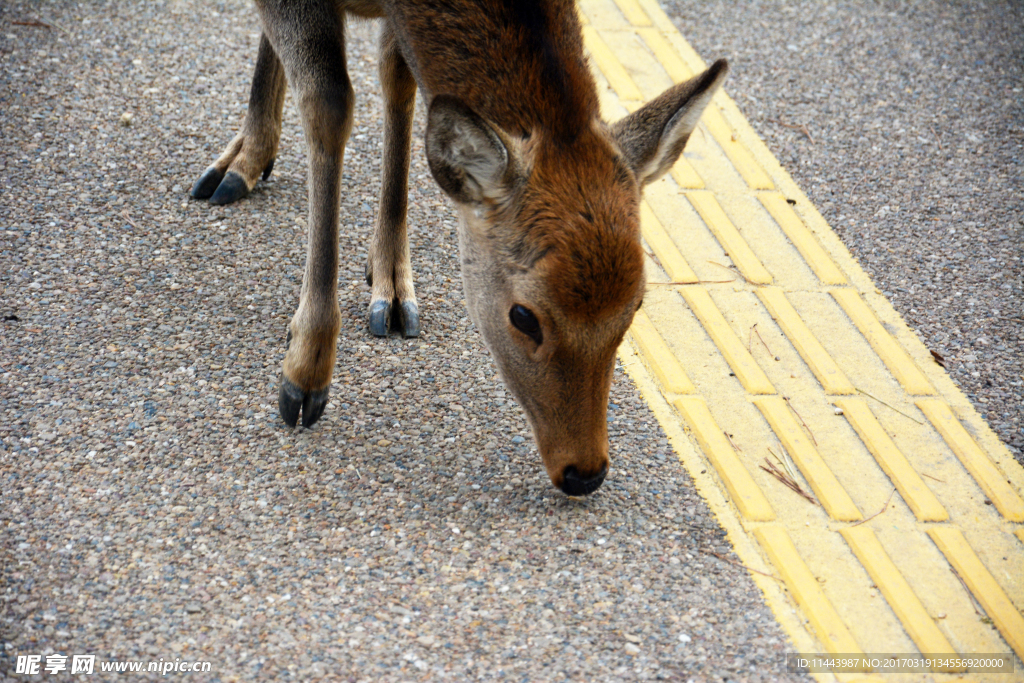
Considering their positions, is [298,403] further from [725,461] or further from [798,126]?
[798,126]

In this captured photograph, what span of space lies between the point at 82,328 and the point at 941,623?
383 cm

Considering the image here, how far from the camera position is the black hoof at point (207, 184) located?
523cm

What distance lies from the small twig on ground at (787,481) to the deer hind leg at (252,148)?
10.3 ft

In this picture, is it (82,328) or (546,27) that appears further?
(82,328)

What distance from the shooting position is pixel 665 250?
532 cm

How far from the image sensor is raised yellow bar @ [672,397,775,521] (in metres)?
3.87

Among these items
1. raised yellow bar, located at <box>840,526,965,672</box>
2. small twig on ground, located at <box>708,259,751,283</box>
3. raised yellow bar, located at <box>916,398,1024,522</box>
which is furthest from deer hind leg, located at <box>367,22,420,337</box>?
raised yellow bar, located at <box>916,398,1024,522</box>

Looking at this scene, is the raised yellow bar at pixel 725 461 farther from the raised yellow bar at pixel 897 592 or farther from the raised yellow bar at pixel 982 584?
the raised yellow bar at pixel 982 584

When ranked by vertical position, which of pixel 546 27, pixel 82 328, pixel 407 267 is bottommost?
pixel 82 328

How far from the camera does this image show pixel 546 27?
3484 mm

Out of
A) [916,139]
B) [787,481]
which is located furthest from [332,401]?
[916,139]

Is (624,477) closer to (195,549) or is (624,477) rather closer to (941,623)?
(941,623)

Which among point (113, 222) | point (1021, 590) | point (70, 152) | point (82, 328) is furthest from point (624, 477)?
point (70, 152)

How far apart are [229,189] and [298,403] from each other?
1.78 m
